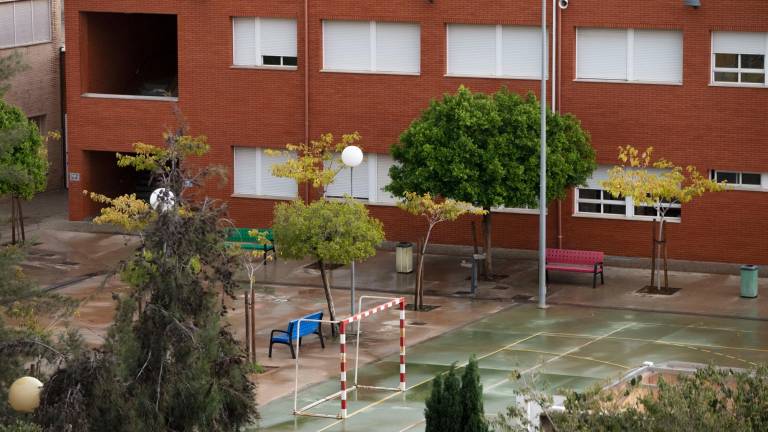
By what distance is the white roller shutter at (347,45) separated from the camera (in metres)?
45.6

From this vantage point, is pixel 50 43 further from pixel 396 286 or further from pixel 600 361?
pixel 600 361

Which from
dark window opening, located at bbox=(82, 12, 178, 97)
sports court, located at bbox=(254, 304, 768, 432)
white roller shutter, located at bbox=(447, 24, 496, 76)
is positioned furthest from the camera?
dark window opening, located at bbox=(82, 12, 178, 97)

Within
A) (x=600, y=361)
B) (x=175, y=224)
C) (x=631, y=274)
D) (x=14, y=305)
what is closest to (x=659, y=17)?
(x=631, y=274)

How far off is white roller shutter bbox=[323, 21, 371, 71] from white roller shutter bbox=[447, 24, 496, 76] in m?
2.43

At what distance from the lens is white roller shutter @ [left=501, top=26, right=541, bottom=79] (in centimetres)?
4388

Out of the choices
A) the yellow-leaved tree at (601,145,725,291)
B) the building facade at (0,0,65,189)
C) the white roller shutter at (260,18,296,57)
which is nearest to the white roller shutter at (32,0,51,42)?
the building facade at (0,0,65,189)

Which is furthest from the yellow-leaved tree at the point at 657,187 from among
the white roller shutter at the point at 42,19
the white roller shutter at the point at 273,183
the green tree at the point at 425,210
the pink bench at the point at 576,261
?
the white roller shutter at the point at 42,19

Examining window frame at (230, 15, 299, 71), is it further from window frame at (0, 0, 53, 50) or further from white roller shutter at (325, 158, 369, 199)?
window frame at (0, 0, 53, 50)

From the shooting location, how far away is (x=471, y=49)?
146 feet

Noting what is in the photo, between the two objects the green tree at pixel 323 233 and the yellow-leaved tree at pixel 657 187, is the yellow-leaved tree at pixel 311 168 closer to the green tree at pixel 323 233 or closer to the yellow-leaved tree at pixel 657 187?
the green tree at pixel 323 233

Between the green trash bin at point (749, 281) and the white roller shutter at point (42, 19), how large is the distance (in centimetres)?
2776

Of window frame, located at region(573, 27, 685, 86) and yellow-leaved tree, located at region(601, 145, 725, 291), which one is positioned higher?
window frame, located at region(573, 27, 685, 86)

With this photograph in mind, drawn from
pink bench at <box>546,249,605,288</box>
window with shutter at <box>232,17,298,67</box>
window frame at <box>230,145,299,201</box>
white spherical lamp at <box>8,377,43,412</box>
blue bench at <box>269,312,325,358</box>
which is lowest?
blue bench at <box>269,312,325,358</box>

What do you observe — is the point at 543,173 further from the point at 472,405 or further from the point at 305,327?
the point at 472,405
